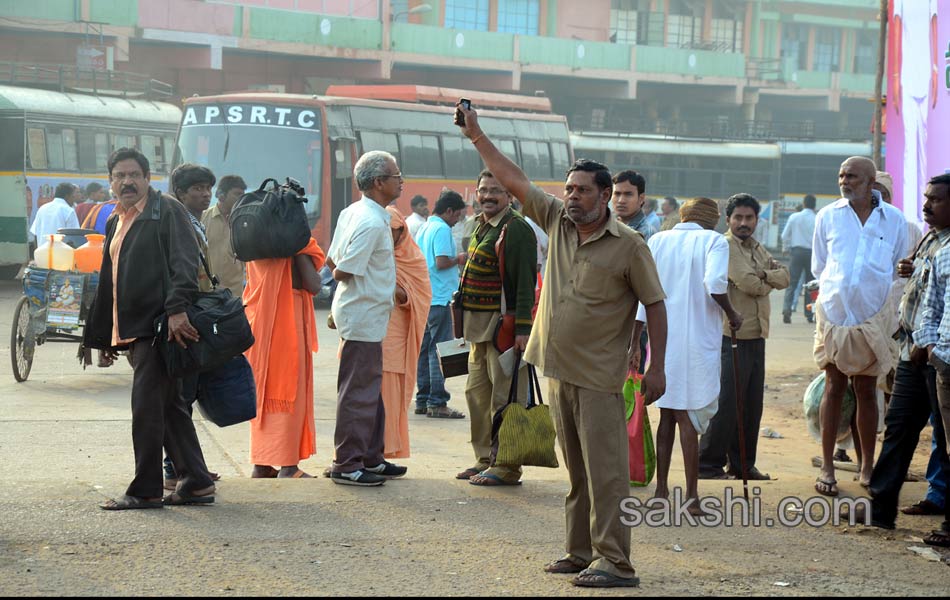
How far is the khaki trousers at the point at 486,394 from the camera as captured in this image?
6504mm

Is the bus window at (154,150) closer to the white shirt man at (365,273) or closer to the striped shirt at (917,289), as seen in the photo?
the white shirt man at (365,273)

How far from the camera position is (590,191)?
466 centimetres

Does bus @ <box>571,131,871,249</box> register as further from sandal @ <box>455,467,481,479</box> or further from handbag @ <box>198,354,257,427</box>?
handbag @ <box>198,354,257,427</box>

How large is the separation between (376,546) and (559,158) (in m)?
22.9

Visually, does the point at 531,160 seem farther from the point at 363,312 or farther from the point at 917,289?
the point at 917,289

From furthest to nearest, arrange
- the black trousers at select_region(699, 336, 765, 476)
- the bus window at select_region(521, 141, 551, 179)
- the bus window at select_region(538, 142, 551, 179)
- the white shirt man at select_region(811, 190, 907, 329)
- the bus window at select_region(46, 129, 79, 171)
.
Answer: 1. the bus window at select_region(538, 142, 551, 179)
2. the bus window at select_region(521, 141, 551, 179)
3. the bus window at select_region(46, 129, 79, 171)
4. the black trousers at select_region(699, 336, 765, 476)
5. the white shirt man at select_region(811, 190, 907, 329)

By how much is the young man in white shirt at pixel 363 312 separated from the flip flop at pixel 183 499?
0.80 m

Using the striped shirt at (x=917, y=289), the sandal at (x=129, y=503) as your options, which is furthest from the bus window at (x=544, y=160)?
the sandal at (x=129, y=503)

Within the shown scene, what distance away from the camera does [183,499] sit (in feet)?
18.9

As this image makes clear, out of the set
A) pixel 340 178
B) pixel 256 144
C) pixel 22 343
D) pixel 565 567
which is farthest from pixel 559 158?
pixel 565 567

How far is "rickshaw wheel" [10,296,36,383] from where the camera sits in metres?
10.8

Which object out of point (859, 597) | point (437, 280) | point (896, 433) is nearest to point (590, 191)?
point (859, 597)

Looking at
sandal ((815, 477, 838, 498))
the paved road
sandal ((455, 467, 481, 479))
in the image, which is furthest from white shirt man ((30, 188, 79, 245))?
sandal ((815, 477, 838, 498))

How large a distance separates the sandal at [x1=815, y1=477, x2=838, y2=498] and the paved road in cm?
10
